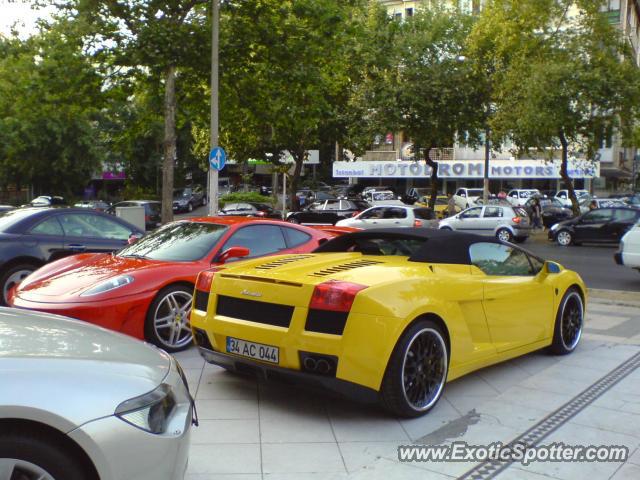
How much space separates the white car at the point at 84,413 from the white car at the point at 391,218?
22825 mm

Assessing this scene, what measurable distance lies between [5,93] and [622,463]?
Answer: 3561 cm

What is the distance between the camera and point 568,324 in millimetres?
6895

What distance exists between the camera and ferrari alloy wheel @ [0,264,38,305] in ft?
28.2

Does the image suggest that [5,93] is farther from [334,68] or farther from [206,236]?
[206,236]

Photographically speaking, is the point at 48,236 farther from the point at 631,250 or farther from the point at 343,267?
the point at 631,250

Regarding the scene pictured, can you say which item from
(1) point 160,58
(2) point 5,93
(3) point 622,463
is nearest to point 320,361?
(3) point 622,463

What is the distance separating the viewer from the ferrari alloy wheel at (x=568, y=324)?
6.72 m

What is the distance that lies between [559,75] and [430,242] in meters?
21.2

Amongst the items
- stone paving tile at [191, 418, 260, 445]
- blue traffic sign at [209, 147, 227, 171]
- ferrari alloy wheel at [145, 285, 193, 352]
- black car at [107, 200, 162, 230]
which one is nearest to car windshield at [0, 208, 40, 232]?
ferrari alloy wheel at [145, 285, 193, 352]

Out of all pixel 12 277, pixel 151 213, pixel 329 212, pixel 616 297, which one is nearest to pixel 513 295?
pixel 616 297

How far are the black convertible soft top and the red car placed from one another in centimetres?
130

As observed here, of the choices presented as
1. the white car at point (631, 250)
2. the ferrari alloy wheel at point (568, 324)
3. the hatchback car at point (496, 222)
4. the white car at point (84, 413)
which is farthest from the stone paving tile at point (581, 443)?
the hatchback car at point (496, 222)

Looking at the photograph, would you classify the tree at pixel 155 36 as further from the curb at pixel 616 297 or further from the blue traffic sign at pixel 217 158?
the curb at pixel 616 297

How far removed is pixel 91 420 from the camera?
265cm
